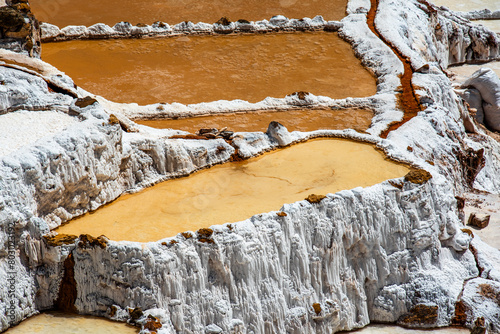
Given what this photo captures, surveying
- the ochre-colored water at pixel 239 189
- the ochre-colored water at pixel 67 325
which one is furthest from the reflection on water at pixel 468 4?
the ochre-colored water at pixel 67 325

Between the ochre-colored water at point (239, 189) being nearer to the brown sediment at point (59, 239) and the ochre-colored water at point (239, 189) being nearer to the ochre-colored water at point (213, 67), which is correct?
the brown sediment at point (59, 239)

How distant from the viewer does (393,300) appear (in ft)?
38.3

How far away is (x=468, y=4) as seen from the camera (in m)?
32.3

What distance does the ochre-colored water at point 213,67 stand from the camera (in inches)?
704

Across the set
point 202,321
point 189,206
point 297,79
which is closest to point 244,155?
point 189,206

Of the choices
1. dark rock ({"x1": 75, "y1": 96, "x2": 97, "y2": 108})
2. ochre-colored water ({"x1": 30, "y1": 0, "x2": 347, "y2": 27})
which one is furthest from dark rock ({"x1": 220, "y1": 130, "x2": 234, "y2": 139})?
ochre-colored water ({"x1": 30, "y1": 0, "x2": 347, "y2": 27})

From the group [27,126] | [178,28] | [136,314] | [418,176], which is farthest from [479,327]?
[178,28]

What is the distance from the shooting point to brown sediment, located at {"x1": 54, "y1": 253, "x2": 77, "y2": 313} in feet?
32.4

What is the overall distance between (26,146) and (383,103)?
32.4ft

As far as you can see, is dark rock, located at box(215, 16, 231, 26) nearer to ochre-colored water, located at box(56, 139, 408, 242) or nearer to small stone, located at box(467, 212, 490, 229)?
ochre-colored water, located at box(56, 139, 408, 242)

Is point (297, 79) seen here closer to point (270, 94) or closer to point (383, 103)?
point (270, 94)

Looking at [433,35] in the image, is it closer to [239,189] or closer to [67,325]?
[239,189]

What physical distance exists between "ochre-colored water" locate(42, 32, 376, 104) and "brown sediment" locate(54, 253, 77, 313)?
26.2ft

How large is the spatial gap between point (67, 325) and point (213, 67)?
11.6 m
